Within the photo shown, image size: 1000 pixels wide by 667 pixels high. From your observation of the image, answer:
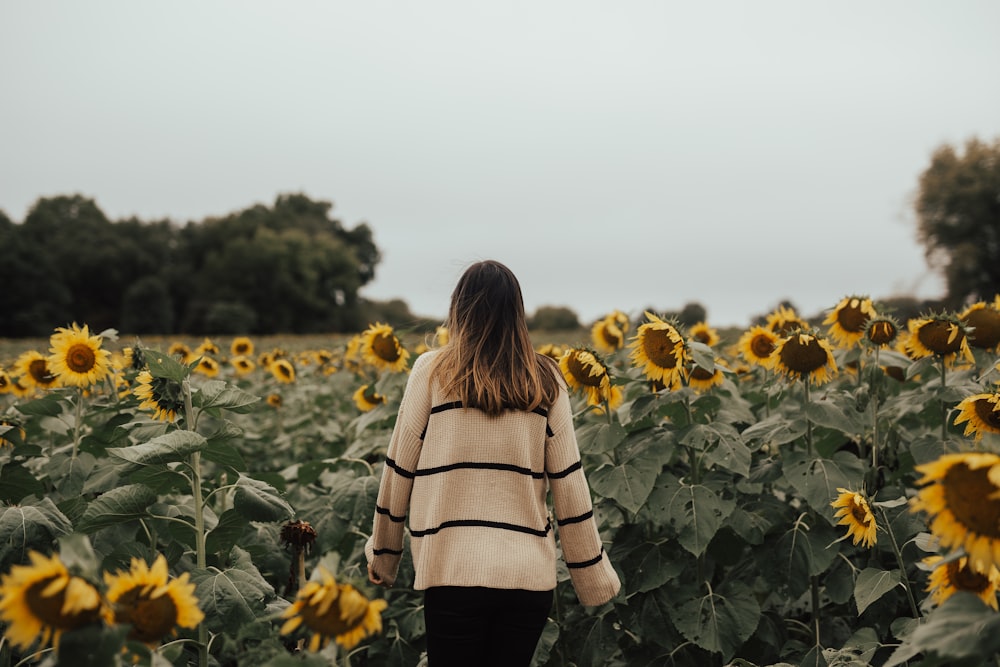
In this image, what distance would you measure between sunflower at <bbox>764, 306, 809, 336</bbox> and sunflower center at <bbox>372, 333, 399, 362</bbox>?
2070 mm

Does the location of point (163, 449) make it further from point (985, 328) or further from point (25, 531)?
point (985, 328)

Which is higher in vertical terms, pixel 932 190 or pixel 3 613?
pixel 932 190

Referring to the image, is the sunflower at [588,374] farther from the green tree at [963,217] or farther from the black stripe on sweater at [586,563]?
the green tree at [963,217]

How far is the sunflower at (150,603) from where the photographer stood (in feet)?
5.49

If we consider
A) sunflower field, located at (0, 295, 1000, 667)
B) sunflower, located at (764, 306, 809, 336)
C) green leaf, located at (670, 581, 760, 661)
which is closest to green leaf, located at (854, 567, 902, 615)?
sunflower field, located at (0, 295, 1000, 667)

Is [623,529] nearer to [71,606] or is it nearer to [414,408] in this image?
[414,408]

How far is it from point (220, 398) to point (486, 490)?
3.16 ft

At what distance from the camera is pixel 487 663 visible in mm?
2559

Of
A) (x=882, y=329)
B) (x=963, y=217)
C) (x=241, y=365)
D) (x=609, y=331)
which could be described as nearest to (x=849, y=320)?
(x=882, y=329)

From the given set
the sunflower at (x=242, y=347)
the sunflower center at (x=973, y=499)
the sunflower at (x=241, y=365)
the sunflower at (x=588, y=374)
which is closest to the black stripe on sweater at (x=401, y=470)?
the sunflower at (x=588, y=374)

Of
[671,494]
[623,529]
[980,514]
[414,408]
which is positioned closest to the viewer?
[980,514]

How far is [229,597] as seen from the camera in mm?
2336

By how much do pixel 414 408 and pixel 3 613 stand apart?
1.31m

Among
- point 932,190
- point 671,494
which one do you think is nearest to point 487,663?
point 671,494
